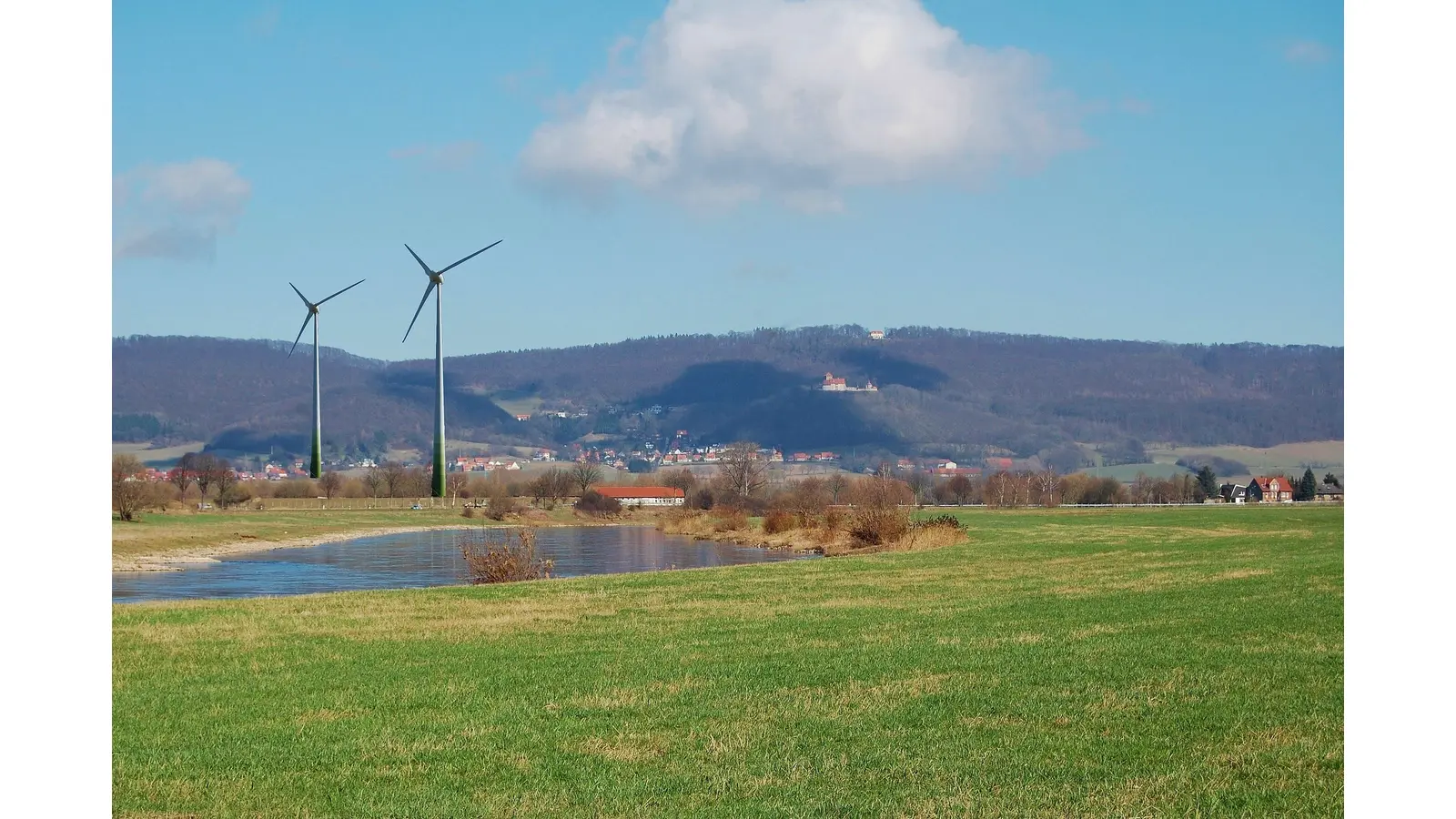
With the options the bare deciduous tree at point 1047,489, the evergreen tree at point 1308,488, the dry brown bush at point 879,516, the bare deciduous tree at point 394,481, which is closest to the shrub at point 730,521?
the dry brown bush at point 879,516

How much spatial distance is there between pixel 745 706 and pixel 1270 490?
395ft

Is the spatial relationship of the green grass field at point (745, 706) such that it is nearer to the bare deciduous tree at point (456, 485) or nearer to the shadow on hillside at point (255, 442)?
the bare deciduous tree at point (456, 485)

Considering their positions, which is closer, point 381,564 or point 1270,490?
point 381,564

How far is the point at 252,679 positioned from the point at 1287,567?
19.4 meters

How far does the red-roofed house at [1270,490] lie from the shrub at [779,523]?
2912 inches

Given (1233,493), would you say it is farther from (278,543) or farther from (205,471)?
(278,543)

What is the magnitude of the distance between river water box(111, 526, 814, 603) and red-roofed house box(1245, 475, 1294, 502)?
2942 inches

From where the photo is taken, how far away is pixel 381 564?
44.8m

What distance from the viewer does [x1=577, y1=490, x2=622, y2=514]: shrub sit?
307ft

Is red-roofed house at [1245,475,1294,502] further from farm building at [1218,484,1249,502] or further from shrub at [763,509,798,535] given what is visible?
shrub at [763,509,798,535]

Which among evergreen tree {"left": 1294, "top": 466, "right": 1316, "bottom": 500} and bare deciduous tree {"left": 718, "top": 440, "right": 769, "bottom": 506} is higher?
bare deciduous tree {"left": 718, "top": 440, "right": 769, "bottom": 506}

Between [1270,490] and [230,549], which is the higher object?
[230,549]

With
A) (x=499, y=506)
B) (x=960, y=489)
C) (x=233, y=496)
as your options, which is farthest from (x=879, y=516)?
(x=960, y=489)

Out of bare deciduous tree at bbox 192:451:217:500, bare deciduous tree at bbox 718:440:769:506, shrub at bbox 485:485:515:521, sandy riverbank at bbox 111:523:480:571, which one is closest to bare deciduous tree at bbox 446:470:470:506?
shrub at bbox 485:485:515:521
